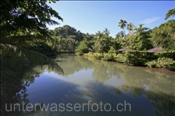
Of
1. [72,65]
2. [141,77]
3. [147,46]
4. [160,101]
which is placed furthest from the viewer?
[147,46]

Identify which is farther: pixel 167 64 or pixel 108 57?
pixel 108 57

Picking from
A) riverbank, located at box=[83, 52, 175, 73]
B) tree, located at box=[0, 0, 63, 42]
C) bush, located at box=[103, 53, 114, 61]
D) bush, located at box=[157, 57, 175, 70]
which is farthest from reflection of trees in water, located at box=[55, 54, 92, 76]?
tree, located at box=[0, 0, 63, 42]

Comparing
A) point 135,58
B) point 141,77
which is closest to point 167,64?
point 135,58

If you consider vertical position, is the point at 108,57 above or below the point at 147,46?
below

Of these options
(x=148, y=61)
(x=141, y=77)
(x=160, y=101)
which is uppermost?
(x=148, y=61)

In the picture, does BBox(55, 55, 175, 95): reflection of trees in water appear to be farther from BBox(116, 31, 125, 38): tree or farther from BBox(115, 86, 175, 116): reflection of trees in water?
BBox(116, 31, 125, 38): tree

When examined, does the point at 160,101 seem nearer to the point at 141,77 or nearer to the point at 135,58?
the point at 141,77

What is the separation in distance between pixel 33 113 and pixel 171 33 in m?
11.4

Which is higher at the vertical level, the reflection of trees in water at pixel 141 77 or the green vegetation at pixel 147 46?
the green vegetation at pixel 147 46

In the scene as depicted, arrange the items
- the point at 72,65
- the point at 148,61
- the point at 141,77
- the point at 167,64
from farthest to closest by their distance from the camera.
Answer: the point at 72,65
the point at 148,61
the point at 167,64
the point at 141,77

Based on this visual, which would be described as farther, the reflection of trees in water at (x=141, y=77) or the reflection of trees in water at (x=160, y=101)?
the reflection of trees in water at (x=141, y=77)

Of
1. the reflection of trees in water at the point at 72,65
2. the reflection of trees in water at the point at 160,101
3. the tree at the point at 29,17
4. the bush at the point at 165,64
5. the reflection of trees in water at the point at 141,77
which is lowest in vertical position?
the reflection of trees in water at the point at 160,101

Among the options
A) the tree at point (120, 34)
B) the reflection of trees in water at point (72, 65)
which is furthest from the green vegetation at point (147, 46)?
the tree at point (120, 34)

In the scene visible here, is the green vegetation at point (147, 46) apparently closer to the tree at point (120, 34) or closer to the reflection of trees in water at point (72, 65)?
the reflection of trees in water at point (72, 65)
